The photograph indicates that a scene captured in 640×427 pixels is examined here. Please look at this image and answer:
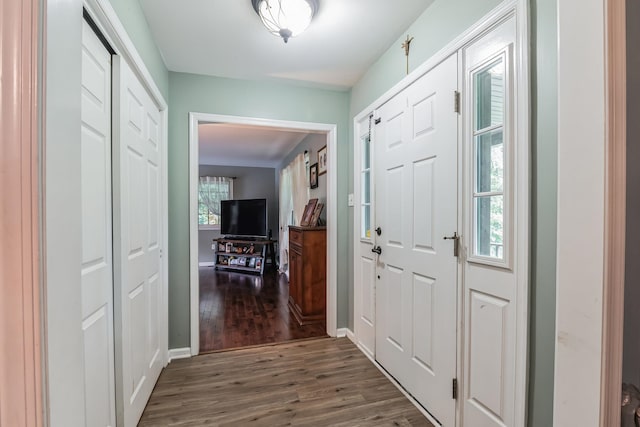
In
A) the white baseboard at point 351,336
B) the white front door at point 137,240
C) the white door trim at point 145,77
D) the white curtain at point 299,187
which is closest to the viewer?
the white door trim at point 145,77

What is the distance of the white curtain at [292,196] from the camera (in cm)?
452

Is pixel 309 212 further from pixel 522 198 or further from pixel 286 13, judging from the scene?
pixel 522 198

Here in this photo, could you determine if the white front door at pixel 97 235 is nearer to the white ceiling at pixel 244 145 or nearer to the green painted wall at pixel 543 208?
the green painted wall at pixel 543 208

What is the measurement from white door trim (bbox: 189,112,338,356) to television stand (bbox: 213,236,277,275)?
9.93ft

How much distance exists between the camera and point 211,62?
2242mm

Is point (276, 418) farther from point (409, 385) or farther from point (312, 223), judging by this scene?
point (312, 223)

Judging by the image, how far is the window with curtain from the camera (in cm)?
660

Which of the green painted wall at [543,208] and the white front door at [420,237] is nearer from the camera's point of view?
the green painted wall at [543,208]

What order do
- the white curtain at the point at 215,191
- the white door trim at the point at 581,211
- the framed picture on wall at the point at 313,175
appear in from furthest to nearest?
the white curtain at the point at 215,191 → the framed picture on wall at the point at 313,175 → the white door trim at the point at 581,211

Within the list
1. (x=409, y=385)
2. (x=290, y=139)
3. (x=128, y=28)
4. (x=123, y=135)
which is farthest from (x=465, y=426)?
(x=290, y=139)

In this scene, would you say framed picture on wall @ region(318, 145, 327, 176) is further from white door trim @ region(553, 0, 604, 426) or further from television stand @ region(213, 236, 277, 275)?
white door trim @ region(553, 0, 604, 426)

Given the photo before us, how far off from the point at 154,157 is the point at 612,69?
2.24m

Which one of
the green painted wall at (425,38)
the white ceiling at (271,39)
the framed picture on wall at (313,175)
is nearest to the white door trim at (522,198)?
the green painted wall at (425,38)

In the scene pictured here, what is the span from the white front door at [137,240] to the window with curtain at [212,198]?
4673mm
